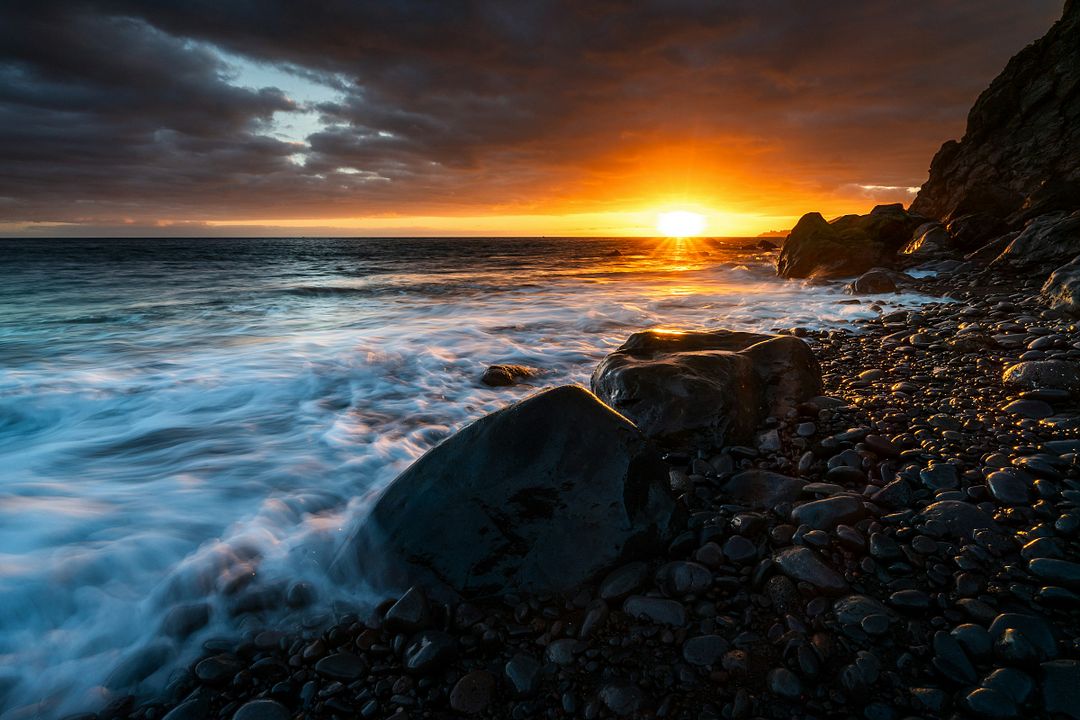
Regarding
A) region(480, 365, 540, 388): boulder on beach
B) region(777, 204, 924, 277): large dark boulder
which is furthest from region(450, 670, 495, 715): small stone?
region(777, 204, 924, 277): large dark boulder

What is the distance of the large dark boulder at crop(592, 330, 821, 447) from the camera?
13.7ft

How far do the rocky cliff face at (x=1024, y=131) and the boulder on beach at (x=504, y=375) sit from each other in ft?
83.9

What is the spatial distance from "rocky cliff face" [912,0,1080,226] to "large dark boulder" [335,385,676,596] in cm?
2789

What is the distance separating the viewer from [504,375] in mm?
6805

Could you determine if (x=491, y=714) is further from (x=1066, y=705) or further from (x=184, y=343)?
(x=184, y=343)

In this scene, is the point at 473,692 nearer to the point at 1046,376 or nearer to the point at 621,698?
the point at 621,698

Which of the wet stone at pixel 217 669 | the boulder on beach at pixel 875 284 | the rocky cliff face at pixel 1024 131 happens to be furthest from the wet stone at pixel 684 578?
the rocky cliff face at pixel 1024 131

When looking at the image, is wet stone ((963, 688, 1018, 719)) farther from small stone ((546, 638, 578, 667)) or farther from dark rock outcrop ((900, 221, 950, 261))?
dark rock outcrop ((900, 221, 950, 261))

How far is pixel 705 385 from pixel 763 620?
2.30 meters

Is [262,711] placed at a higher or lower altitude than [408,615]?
lower

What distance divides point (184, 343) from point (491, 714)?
1073cm

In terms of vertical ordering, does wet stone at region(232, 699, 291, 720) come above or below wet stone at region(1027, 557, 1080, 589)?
below

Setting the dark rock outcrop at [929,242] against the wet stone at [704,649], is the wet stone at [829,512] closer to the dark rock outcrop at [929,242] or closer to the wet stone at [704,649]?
the wet stone at [704,649]

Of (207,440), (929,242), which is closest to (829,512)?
(207,440)
